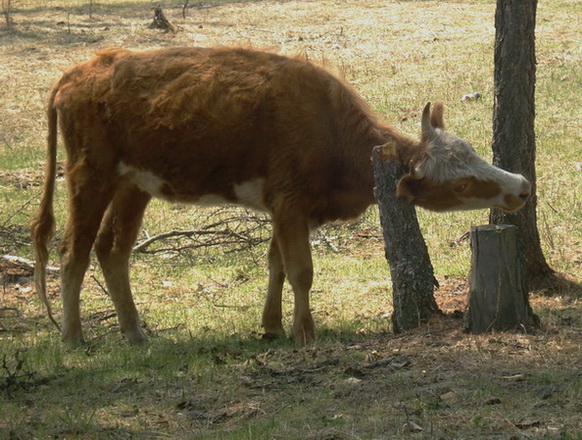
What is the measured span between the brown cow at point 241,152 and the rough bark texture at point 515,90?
2.45ft

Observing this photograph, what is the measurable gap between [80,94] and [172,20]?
20182 mm

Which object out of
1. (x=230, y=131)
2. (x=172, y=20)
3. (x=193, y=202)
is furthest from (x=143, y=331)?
(x=172, y=20)

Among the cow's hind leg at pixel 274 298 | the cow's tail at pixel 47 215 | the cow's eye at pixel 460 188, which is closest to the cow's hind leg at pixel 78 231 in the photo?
the cow's tail at pixel 47 215

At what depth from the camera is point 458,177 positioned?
356 inches

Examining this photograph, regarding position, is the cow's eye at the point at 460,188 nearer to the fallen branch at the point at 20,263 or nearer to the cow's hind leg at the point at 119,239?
the cow's hind leg at the point at 119,239

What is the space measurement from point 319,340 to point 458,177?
188cm

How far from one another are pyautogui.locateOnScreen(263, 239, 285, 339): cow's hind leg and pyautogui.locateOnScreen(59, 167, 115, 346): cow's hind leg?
64.5 inches

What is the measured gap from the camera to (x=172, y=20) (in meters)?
29.1

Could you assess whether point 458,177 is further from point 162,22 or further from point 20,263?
point 162,22

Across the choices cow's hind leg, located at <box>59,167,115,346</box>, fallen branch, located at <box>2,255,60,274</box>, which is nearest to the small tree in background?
fallen branch, located at <box>2,255,60,274</box>

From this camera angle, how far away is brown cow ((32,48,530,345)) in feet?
29.7

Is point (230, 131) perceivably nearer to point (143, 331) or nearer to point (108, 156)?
point (108, 156)

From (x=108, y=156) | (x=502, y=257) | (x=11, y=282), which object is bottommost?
(x=11, y=282)

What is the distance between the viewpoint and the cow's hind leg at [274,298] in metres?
9.68
